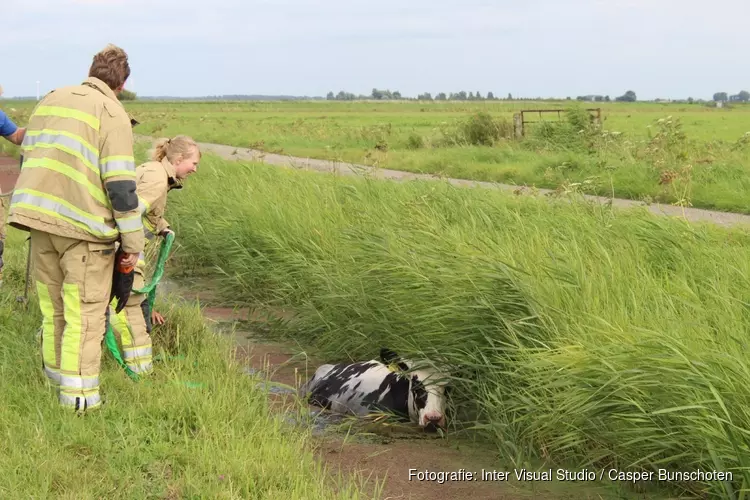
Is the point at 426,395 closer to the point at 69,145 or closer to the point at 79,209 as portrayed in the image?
the point at 79,209

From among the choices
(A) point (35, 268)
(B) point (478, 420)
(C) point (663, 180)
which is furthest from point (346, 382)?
(C) point (663, 180)

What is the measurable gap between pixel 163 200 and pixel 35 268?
3.24 ft

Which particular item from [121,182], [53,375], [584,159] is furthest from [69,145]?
[584,159]

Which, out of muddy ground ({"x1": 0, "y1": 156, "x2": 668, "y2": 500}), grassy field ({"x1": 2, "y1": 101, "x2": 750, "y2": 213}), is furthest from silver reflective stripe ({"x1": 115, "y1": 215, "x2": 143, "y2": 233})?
grassy field ({"x1": 2, "y1": 101, "x2": 750, "y2": 213})

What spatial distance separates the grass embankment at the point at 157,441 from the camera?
3.58 meters

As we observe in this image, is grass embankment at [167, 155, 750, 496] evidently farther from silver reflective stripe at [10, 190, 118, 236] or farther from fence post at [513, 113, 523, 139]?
fence post at [513, 113, 523, 139]

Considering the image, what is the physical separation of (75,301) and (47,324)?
29 centimetres

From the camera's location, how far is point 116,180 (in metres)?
4.36

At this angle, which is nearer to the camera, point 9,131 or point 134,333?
point 134,333

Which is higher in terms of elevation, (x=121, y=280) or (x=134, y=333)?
(x=121, y=280)

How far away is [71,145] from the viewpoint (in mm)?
4324

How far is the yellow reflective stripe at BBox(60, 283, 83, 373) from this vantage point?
4.39m

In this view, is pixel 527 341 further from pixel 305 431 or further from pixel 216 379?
pixel 216 379

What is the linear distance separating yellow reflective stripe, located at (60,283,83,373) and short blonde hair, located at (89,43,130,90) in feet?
3.67
